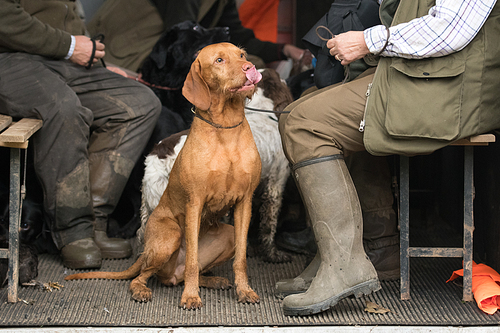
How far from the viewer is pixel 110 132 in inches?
123

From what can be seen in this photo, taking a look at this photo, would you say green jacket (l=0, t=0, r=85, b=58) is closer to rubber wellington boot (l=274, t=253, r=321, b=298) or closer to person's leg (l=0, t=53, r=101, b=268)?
person's leg (l=0, t=53, r=101, b=268)

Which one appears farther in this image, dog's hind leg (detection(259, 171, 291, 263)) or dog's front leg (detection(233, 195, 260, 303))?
dog's hind leg (detection(259, 171, 291, 263))

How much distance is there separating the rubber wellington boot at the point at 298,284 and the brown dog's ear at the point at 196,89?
3.05 feet

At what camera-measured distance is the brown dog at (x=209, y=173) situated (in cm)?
217

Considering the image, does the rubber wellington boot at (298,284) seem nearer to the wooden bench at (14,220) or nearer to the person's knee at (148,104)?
the wooden bench at (14,220)

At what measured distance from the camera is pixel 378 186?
8.84 ft

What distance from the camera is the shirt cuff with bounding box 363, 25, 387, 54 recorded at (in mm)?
2027

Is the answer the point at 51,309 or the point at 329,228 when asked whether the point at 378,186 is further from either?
the point at 51,309

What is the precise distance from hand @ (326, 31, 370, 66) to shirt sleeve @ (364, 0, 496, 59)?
0.11 meters

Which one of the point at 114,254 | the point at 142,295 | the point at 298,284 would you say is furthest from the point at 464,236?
the point at 114,254

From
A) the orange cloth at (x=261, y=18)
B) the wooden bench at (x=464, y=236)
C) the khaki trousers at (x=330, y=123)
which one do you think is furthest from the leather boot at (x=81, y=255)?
the orange cloth at (x=261, y=18)

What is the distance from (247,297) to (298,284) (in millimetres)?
272

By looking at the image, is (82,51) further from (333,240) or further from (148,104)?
(333,240)

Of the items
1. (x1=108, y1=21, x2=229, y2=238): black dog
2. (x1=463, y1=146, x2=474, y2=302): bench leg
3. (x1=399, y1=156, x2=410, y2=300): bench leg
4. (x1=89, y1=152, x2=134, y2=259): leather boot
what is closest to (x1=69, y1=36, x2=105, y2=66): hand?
(x1=89, y1=152, x2=134, y2=259): leather boot
